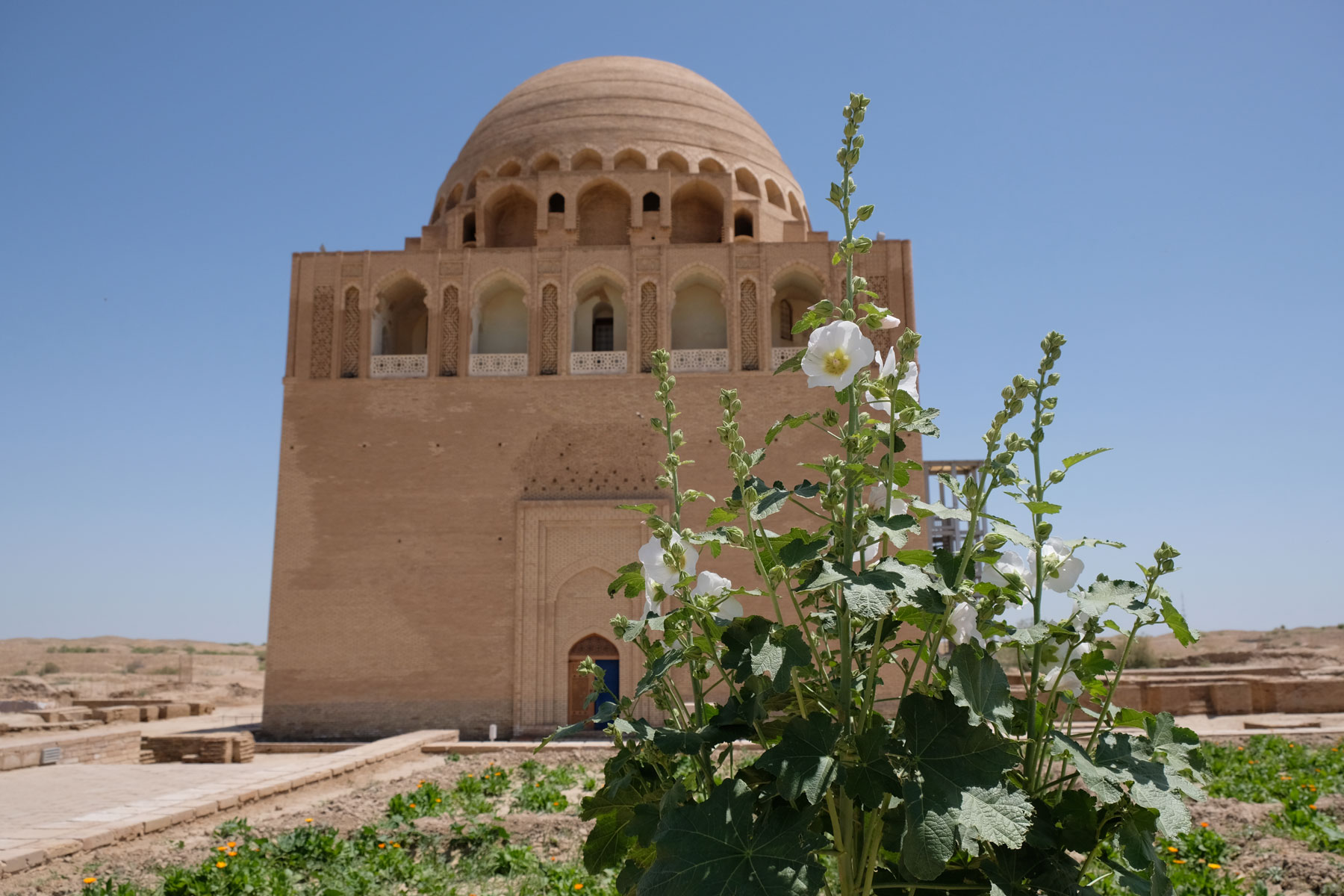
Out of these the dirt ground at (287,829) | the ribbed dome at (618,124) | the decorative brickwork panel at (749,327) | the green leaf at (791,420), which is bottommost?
the dirt ground at (287,829)

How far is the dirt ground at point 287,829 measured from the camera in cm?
505

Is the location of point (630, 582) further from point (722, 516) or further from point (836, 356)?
point (836, 356)

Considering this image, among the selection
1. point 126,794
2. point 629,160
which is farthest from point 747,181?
point 126,794

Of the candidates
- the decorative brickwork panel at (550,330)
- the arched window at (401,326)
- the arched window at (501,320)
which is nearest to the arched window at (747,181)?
the decorative brickwork panel at (550,330)

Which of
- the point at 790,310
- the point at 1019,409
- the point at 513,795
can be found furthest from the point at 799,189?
the point at 1019,409

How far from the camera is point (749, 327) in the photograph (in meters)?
17.0

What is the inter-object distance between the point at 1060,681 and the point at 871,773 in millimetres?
532

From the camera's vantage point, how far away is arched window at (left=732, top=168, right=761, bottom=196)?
20234mm

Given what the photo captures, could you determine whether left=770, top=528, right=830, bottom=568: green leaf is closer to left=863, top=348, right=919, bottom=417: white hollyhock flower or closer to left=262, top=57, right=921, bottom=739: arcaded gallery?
left=863, top=348, right=919, bottom=417: white hollyhock flower

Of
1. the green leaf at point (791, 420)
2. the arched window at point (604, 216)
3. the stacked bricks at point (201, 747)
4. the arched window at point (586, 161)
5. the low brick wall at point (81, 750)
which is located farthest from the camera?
the arched window at point (586, 161)

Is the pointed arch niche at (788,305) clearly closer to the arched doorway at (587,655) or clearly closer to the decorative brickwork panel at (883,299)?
the decorative brickwork panel at (883,299)

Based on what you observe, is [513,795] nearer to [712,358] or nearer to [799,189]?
[712,358]

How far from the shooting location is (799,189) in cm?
2192

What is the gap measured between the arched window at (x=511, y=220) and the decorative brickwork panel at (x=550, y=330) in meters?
2.36
